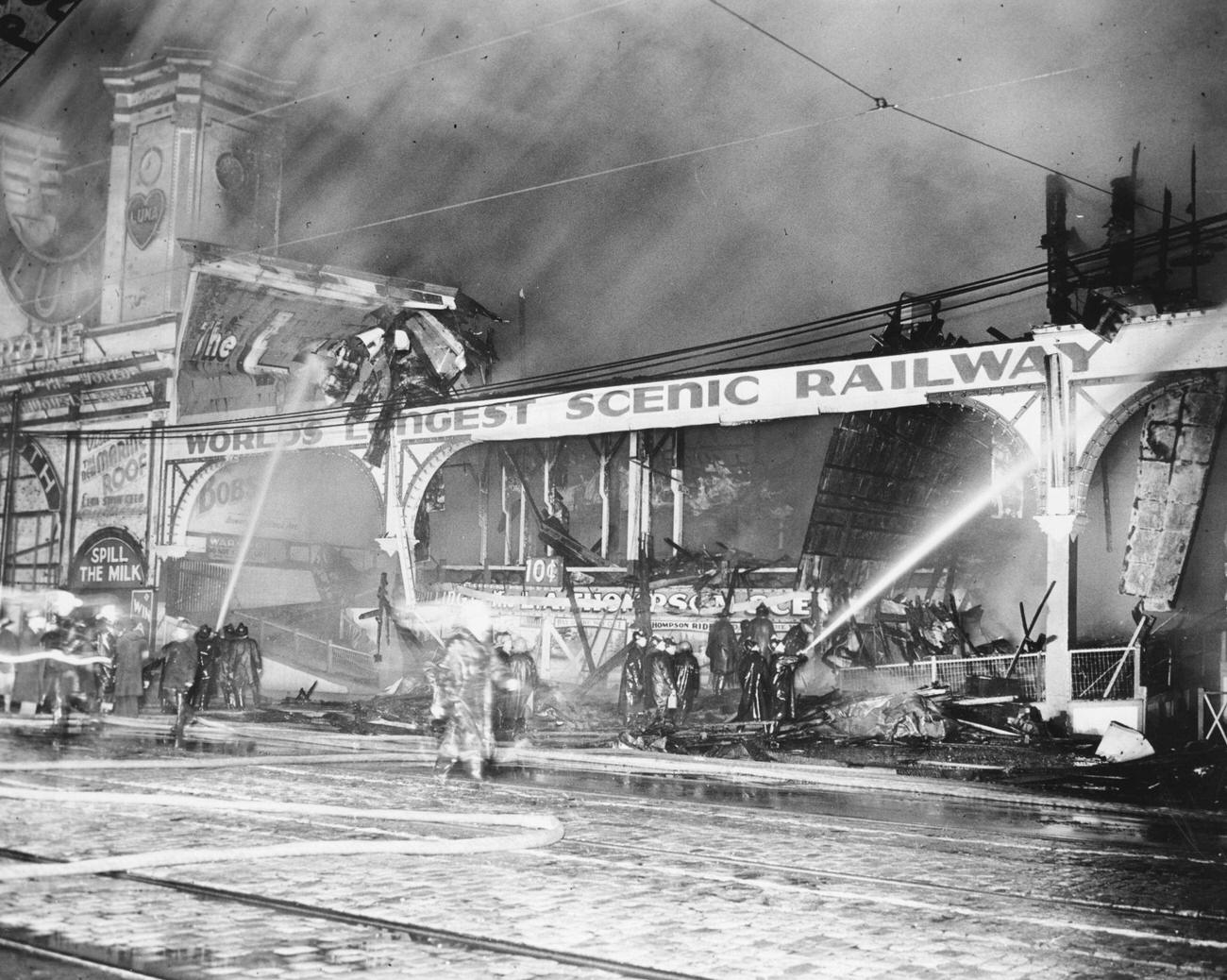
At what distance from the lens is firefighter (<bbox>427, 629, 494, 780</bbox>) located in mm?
12492

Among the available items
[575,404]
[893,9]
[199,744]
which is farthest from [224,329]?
[893,9]

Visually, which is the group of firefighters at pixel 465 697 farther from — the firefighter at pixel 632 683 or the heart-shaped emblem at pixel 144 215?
the heart-shaped emblem at pixel 144 215

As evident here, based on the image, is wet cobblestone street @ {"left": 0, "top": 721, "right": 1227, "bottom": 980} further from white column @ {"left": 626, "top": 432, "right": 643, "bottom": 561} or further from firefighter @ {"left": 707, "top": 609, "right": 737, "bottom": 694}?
white column @ {"left": 626, "top": 432, "right": 643, "bottom": 561}

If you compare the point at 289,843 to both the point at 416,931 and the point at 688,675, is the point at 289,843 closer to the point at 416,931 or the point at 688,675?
the point at 416,931

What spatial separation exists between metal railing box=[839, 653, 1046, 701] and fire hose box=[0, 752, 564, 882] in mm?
10249

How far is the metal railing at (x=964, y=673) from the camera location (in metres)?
18.3

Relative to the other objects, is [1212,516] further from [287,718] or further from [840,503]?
[287,718]

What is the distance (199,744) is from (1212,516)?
1770 cm

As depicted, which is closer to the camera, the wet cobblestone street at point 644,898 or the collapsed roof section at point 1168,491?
the wet cobblestone street at point 644,898

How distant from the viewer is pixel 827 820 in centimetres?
993

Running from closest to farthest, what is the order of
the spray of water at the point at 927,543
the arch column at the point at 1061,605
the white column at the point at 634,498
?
1. the arch column at the point at 1061,605
2. the spray of water at the point at 927,543
3. the white column at the point at 634,498

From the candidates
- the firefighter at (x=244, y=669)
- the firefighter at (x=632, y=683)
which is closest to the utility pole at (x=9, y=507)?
the firefighter at (x=244, y=669)

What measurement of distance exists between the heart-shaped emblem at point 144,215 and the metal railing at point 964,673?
21340mm

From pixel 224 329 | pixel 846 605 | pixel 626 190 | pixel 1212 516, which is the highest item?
pixel 626 190
